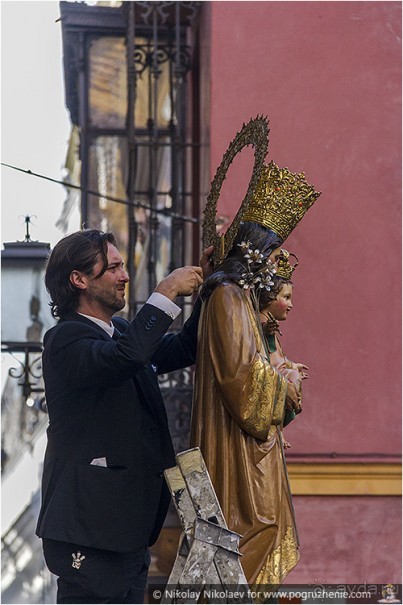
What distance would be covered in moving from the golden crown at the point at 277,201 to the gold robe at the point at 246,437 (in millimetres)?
338

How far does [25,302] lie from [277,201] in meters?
3.77

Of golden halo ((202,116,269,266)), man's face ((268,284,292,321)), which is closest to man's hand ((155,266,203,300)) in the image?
golden halo ((202,116,269,266))

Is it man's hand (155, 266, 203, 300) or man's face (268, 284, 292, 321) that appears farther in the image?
man's face (268, 284, 292, 321)

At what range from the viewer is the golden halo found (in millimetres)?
5664

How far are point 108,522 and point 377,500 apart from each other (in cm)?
378

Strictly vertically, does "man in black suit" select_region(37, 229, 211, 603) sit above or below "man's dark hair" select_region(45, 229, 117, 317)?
below

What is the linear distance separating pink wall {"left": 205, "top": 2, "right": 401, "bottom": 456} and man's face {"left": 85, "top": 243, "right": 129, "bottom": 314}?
3280 mm

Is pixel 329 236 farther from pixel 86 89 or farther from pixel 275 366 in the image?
pixel 86 89

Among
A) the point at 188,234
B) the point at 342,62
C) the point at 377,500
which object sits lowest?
the point at 377,500

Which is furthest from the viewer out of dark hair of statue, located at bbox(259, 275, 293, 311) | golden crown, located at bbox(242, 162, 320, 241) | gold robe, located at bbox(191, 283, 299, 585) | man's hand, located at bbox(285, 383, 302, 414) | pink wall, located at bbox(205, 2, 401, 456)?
pink wall, located at bbox(205, 2, 401, 456)

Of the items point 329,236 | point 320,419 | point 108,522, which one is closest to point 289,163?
point 329,236

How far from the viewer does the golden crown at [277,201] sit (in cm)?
584

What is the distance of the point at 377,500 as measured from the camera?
29.9 feet

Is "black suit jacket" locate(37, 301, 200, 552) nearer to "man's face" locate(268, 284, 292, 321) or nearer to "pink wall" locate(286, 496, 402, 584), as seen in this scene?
"man's face" locate(268, 284, 292, 321)
